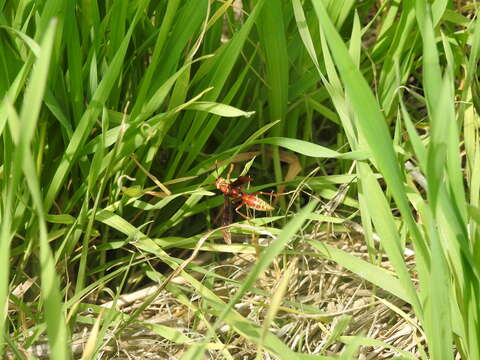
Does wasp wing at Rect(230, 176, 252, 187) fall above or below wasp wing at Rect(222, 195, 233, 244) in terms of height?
above

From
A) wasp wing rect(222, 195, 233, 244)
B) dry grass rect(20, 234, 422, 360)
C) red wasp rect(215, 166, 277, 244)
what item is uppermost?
red wasp rect(215, 166, 277, 244)

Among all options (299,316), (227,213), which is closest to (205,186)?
(227,213)

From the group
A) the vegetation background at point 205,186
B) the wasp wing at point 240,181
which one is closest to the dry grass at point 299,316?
the vegetation background at point 205,186

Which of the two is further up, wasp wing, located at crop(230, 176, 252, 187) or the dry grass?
wasp wing, located at crop(230, 176, 252, 187)

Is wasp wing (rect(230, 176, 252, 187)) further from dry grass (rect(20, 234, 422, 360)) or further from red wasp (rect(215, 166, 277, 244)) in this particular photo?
dry grass (rect(20, 234, 422, 360))

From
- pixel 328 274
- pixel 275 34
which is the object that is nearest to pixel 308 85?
pixel 275 34

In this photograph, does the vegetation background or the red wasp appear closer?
the vegetation background

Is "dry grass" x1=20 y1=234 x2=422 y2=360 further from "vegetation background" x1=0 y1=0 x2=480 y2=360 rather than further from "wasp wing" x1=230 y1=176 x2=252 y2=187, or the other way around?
"wasp wing" x1=230 y1=176 x2=252 y2=187

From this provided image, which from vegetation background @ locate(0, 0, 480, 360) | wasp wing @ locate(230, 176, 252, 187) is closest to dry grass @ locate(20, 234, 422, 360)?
vegetation background @ locate(0, 0, 480, 360)

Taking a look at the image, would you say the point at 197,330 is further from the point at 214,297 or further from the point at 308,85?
the point at 308,85
